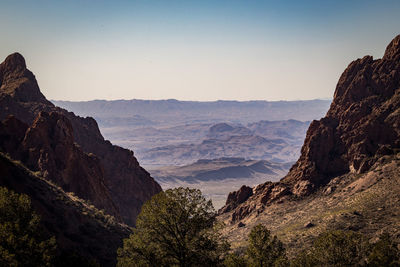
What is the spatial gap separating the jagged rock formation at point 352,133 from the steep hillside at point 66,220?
36750 mm

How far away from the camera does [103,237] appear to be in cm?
6172

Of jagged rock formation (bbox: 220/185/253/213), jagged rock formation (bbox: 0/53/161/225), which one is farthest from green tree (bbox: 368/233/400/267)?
jagged rock formation (bbox: 0/53/161/225)

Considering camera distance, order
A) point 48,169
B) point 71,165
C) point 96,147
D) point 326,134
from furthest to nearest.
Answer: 1. point 96,147
2. point 326,134
3. point 71,165
4. point 48,169

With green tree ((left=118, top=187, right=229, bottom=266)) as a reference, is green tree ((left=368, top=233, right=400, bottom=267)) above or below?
below

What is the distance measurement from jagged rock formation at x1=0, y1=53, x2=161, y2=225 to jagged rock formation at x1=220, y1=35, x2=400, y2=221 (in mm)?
34137

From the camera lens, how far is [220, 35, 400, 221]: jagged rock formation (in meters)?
78.9

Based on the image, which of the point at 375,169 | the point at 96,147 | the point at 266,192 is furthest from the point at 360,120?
the point at 96,147

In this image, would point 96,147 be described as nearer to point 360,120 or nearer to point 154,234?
point 360,120

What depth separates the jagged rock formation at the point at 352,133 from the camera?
78875 millimetres

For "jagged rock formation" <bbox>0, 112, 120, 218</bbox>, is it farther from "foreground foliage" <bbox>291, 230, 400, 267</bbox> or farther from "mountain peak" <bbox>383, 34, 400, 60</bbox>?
"mountain peak" <bbox>383, 34, 400, 60</bbox>

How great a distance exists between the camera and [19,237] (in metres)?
30.4

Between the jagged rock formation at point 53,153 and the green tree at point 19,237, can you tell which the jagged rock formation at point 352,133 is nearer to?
the jagged rock formation at point 53,153

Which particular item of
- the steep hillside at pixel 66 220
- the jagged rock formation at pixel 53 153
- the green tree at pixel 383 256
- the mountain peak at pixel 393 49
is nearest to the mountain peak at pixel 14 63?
the jagged rock formation at pixel 53 153

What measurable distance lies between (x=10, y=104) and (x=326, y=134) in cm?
7721
